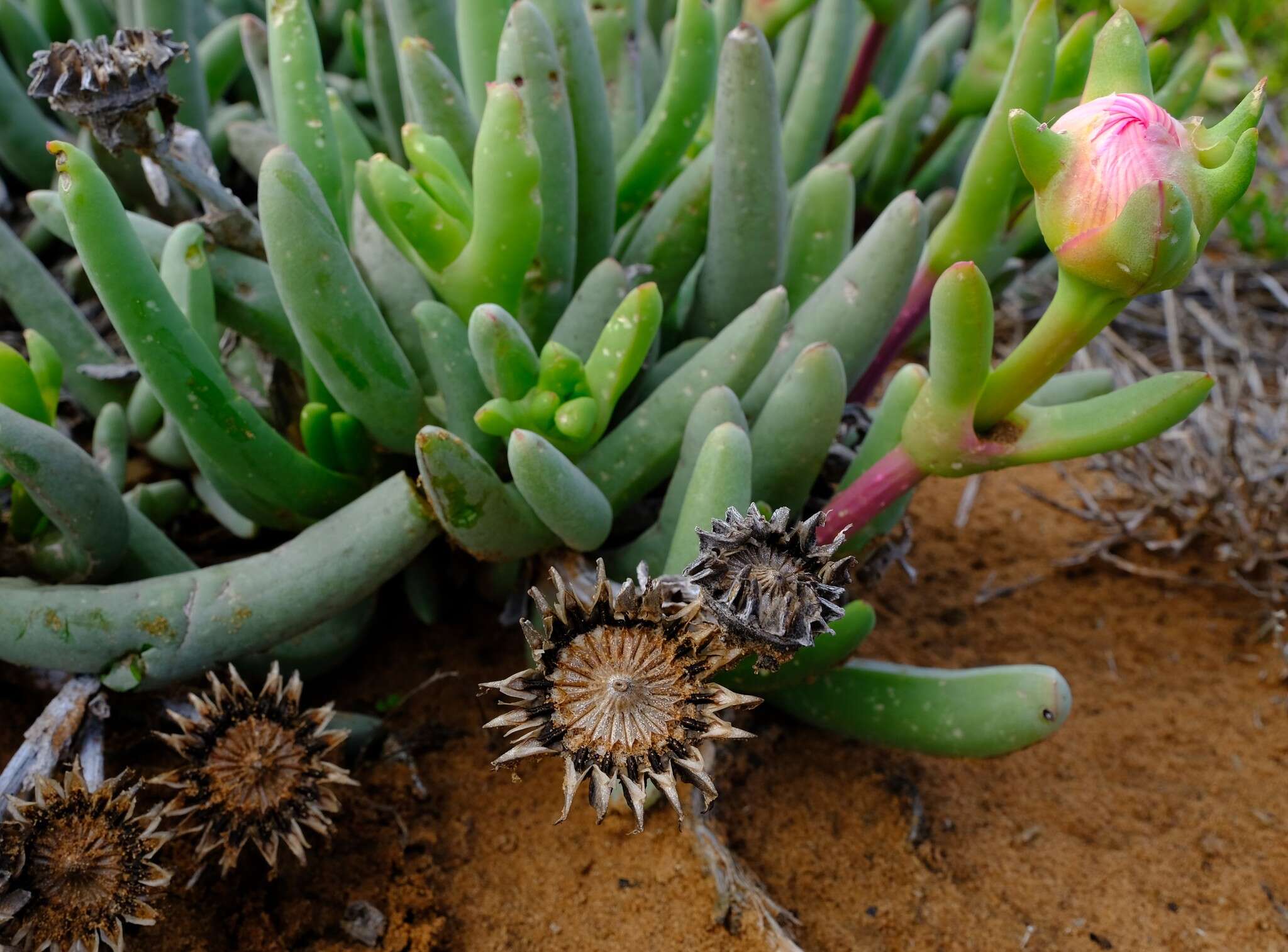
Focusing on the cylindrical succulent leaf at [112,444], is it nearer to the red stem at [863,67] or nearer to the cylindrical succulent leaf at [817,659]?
the cylindrical succulent leaf at [817,659]

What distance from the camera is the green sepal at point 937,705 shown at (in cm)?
119

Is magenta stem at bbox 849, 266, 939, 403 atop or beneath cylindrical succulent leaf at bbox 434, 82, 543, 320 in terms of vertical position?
beneath

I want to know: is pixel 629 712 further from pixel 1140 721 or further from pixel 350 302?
pixel 1140 721

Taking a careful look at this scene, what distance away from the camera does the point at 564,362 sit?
1191 mm

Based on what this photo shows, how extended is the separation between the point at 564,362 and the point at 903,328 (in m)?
0.63

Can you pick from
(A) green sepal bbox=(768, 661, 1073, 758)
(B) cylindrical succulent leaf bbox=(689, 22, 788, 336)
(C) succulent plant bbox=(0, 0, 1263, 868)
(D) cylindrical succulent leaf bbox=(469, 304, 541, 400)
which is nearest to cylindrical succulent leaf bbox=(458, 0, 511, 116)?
(C) succulent plant bbox=(0, 0, 1263, 868)

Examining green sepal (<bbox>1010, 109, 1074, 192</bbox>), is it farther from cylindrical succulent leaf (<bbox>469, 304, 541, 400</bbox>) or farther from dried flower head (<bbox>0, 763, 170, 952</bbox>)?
dried flower head (<bbox>0, 763, 170, 952</bbox>)

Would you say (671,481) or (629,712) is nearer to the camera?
(629,712)

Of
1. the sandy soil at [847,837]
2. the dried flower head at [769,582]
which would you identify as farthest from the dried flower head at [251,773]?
the dried flower head at [769,582]

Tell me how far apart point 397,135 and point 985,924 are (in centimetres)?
152

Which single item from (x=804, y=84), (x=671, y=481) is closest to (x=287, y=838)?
(x=671, y=481)

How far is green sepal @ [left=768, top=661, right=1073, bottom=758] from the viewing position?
119 cm

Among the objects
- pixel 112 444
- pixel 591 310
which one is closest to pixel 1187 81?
pixel 591 310

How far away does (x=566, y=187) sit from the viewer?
1.35 m
